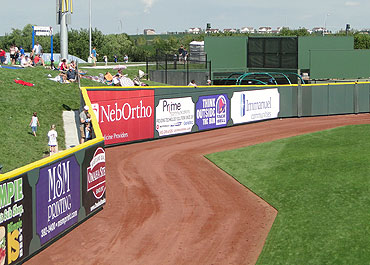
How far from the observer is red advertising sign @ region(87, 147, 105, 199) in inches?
674

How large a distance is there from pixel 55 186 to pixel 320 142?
708 inches

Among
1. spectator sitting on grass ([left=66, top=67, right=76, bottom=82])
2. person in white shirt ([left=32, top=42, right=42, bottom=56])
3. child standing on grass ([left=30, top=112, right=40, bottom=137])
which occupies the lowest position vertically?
child standing on grass ([left=30, top=112, right=40, bottom=137])

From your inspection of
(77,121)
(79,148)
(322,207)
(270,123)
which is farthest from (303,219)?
(270,123)

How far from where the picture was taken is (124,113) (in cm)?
2772

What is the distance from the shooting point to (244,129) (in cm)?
3384

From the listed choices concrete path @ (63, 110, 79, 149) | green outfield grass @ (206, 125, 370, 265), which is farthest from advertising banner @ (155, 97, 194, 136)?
green outfield grass @ (206, 125, 370, 265)

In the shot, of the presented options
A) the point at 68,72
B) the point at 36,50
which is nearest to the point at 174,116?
the point at 68,72

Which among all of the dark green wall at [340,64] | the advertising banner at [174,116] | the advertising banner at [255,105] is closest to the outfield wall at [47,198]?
the advertising banner at [174,116]

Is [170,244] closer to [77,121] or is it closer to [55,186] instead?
[55,186]

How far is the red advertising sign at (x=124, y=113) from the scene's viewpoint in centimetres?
2662

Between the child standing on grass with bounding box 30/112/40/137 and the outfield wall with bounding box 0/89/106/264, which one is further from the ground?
the child standing on grass with bounding box 30/112/40/137

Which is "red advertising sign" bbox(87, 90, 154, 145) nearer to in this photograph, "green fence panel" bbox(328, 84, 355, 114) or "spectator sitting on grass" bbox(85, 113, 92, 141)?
"spectator sitting on grass" bbox(85, 113, 92, 141)

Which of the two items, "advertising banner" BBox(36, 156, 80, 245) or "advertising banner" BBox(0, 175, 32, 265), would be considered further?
"advertising banner" BBox(36, 156, 80, 245)

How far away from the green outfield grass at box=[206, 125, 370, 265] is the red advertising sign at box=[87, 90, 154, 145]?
449cm
